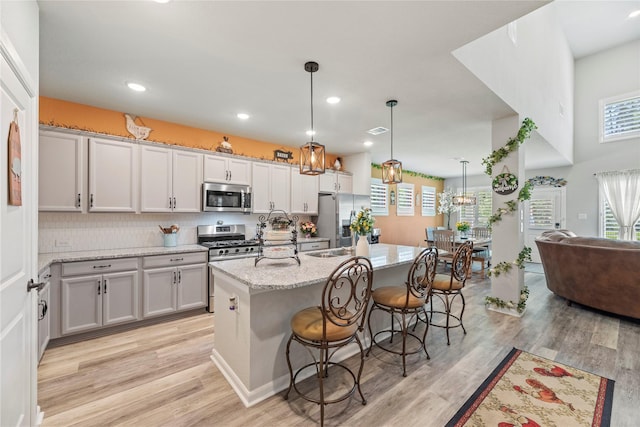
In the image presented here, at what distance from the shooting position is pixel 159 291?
3.35 metres

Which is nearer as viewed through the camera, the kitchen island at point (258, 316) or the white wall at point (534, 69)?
the kitchen island at point (258, 316)

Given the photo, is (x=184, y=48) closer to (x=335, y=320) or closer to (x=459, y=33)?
(x=459, y=33)

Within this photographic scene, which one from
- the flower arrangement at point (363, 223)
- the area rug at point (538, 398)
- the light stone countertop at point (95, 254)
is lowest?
the area rug at point (538, 398)

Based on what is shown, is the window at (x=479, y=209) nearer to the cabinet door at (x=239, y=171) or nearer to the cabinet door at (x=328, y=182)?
the cabinet door at (x=328, y=182)

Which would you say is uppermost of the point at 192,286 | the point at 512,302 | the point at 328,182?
the point at 328,182

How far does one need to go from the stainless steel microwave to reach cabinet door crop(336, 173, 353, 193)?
6.79 ft

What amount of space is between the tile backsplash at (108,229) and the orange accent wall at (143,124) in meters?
1.08

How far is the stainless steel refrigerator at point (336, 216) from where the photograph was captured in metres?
5.07

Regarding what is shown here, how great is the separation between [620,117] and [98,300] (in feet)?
34.9

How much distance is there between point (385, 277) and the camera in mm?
3109

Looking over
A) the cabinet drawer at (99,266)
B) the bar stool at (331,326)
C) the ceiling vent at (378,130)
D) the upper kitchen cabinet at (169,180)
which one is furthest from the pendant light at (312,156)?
the cabinet drawer at (99,266)

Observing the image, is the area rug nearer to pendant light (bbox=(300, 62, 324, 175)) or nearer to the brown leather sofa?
the brown leather sofa

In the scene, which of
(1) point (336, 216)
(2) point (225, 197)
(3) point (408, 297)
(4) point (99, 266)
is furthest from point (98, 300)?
(1) point (336, 216)

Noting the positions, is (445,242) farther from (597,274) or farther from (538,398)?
(538,398)
